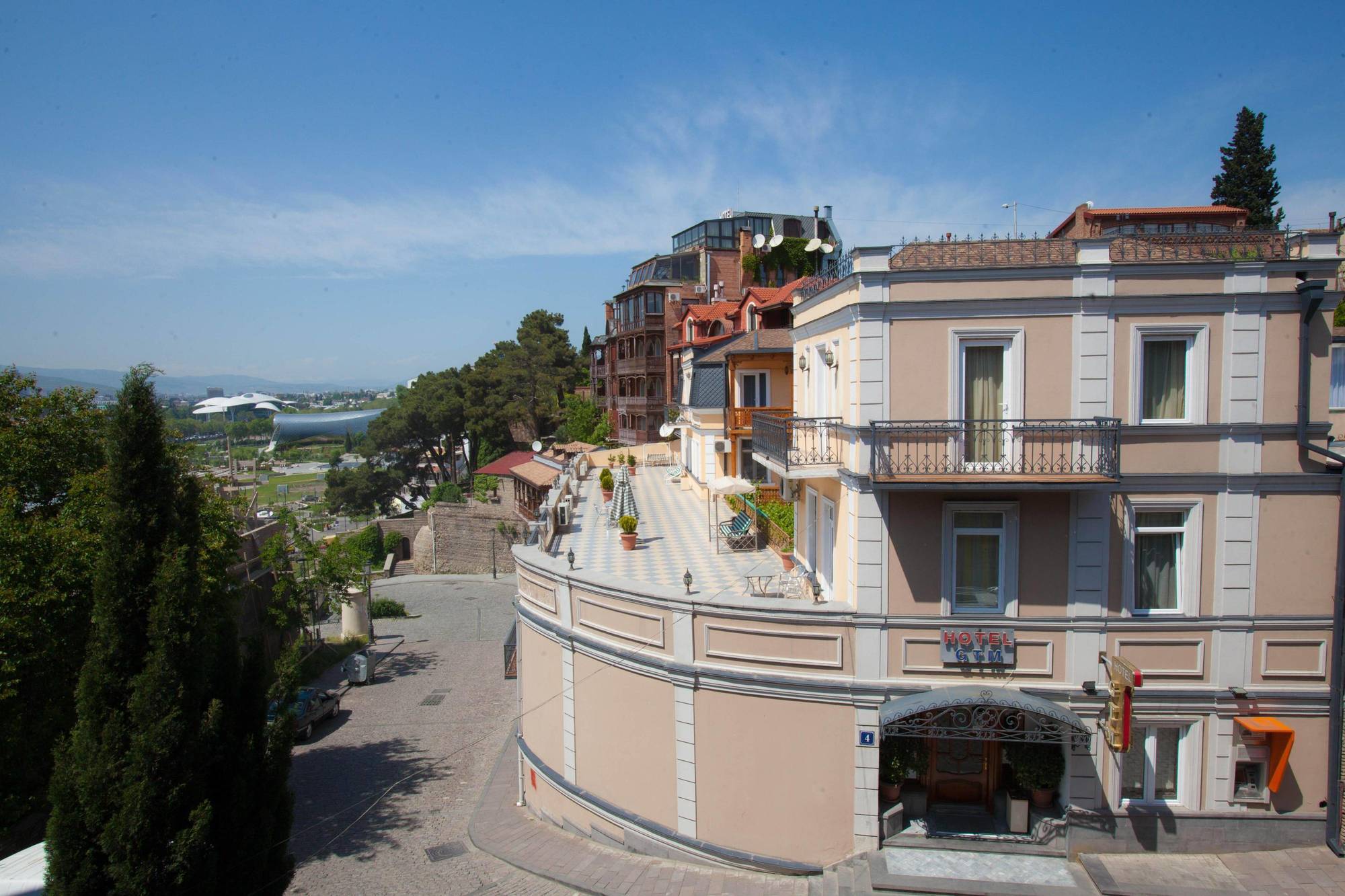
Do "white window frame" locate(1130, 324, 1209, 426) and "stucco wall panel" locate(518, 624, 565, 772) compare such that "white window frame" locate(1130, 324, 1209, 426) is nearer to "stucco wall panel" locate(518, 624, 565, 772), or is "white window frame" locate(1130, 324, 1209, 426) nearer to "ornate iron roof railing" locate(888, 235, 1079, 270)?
"ornate iron roof railing" locate(888, 235, 1079, 270)

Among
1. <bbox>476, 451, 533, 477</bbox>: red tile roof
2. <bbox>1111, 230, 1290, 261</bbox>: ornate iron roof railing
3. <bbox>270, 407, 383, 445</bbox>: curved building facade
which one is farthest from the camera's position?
<bbox>270, 407, 383, 445</bbox>: curved building facade

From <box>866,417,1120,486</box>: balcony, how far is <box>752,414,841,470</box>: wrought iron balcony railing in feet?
4.02

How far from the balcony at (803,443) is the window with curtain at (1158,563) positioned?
4194 mm

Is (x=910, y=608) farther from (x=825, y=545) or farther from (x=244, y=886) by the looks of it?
(x=244, y=886)

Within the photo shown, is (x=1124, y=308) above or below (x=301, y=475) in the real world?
above

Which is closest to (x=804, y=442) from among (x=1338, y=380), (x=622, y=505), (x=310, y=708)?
(x=1338, y=380)

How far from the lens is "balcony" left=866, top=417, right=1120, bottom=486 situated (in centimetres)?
926

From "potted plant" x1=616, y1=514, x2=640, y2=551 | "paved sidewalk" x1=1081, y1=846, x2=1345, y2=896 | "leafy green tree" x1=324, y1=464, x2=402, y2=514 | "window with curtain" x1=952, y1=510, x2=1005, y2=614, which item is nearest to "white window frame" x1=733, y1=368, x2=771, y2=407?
"potted plant" x1=616, y1=514, x2=640, y2=551

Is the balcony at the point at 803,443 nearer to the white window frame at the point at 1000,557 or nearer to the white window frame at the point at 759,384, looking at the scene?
the white window frame at the point at 1000,557

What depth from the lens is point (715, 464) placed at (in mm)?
22531

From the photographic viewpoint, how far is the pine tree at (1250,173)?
2938 centimetres

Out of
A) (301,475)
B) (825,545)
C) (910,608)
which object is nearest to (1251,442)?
(910,608)

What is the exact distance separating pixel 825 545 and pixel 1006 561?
2.99 metres

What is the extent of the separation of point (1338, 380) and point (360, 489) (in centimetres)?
6501
